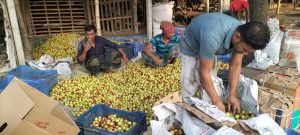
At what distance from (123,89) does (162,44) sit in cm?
115

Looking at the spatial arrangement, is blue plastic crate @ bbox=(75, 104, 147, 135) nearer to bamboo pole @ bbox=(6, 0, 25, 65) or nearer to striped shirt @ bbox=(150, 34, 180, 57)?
striped shirt @ bbox=(150, 34, 180, 57)

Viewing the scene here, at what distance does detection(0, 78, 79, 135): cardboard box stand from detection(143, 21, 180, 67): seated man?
249 cm

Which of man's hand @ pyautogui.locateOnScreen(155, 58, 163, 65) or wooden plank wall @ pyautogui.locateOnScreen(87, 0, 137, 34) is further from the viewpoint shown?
wooden plank wall @ pyautogui.locateOnScreen(87, 0, 137, 34)

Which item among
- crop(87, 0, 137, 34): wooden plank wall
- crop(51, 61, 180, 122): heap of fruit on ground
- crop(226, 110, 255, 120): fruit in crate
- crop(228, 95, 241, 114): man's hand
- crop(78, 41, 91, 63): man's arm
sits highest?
crop(87, 0, 137, 34): wooden plank wall

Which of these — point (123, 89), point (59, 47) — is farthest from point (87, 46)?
point (59, 47)

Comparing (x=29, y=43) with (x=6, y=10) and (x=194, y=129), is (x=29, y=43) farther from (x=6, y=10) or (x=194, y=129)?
(x=194, y=129)

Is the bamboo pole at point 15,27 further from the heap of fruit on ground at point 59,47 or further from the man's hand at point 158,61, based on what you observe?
the man's hand at point 158,61

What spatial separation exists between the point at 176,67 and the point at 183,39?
2.11 meters

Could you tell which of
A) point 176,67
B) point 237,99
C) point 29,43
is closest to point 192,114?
point 237,99

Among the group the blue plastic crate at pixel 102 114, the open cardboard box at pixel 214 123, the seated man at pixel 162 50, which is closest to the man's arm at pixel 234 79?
the open cardboard box at pixel 214 123

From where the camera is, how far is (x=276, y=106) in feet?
8.79

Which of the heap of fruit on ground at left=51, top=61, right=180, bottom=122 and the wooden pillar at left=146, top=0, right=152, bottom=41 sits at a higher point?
the wooden pillar at left=146, top=0, right=152, bottom=41

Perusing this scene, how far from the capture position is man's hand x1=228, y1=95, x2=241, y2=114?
8.64 ft

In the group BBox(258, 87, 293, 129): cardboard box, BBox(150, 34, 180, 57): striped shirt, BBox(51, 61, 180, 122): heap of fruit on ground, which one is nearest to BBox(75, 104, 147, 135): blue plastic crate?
BBox(51, 61, 180, 122): heap of fruit on ground
